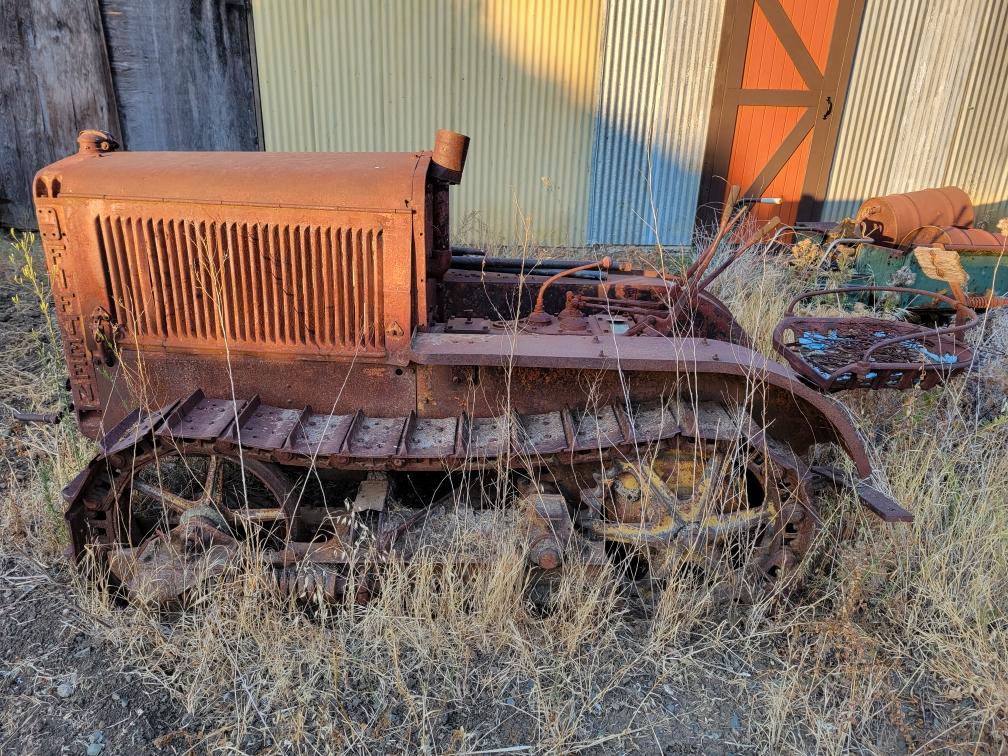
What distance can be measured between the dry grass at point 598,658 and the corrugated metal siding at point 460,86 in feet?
17.1

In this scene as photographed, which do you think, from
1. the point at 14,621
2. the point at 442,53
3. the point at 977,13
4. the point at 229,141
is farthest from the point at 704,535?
the point at 977,13

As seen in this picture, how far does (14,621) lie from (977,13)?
10413mm

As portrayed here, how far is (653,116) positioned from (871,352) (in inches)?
220

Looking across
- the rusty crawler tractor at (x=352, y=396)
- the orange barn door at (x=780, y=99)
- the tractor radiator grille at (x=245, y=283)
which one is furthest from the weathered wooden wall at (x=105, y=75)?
the orange barn door at (x=780, y=99)

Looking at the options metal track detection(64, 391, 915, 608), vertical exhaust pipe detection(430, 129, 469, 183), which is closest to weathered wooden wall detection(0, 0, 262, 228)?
metal track detection(64, 391, 915, 608)

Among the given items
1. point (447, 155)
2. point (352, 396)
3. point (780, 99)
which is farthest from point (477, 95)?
point (352, 396)

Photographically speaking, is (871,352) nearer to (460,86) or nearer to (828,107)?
(460,86)

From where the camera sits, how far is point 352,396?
8.84 ft

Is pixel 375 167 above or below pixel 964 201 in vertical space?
above

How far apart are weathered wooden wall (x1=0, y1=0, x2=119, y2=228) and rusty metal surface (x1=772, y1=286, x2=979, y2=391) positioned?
6.47m

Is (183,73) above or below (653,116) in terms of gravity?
above

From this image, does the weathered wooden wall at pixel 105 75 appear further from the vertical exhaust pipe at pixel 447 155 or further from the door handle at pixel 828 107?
the door handle at pixel 828 107

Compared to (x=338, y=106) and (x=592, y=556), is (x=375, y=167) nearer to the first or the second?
(x=592, y=556)

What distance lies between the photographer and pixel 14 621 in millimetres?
2488
